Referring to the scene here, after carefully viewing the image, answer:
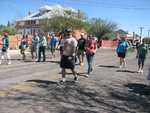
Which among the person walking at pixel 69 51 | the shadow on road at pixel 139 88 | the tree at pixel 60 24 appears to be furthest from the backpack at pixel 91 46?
the tree at pixel 60 24

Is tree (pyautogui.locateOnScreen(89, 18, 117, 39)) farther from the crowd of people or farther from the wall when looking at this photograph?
→ the crowd of people

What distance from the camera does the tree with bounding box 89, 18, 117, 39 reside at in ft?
275

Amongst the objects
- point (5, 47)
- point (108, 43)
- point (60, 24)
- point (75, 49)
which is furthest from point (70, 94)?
point (108, 43)

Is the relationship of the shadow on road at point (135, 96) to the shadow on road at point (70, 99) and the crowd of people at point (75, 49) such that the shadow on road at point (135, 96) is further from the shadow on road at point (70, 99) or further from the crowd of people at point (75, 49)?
the crowd of people at point (75, 49)

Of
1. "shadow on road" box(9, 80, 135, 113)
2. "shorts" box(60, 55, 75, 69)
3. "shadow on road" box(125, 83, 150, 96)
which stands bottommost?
"shadow on road" box(125, 83, 150, 96)

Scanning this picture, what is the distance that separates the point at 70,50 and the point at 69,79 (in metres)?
1.83

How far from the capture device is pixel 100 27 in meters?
84.5

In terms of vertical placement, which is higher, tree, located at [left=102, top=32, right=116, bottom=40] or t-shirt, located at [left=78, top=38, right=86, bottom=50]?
t-shirt, located at [left=78, top=38, right=86, bottom=50]

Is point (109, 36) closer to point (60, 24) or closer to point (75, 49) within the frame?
point (60, 24)

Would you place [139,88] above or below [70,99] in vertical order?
below

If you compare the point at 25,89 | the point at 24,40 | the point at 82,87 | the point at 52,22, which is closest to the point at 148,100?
the point at 82,87

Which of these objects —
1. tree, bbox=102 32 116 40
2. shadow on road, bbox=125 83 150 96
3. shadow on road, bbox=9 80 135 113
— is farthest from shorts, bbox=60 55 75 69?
tree, bbox=102 32 116 40

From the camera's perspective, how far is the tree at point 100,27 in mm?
83875

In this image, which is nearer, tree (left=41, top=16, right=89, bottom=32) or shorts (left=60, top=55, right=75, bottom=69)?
shorts (left=60, top=55, right=75, bottom=69)
